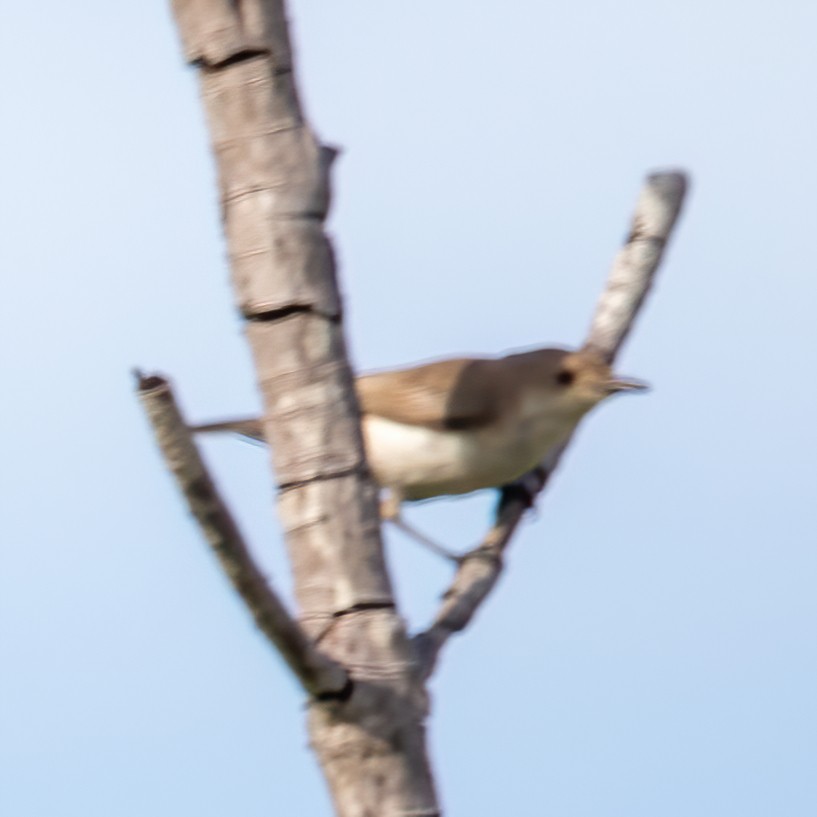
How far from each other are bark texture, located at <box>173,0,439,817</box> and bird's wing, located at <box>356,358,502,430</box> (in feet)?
9.43

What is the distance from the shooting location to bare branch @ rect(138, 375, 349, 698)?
264 cm

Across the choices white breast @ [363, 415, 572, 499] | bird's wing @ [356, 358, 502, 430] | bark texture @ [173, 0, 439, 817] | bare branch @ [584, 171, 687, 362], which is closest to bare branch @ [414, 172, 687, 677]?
bare branch @ [584, 171, 687, 362]

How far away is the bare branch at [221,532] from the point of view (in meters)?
2.64

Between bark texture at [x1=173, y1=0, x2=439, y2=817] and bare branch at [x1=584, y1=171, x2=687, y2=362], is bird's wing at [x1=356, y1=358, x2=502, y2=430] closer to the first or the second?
bare branch at [x1=584, y1=171, x2=687, y2=362]

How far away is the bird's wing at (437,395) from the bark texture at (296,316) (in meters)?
2.87

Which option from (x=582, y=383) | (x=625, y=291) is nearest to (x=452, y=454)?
(x=582, y=383)

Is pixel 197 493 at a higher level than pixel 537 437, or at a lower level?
higher

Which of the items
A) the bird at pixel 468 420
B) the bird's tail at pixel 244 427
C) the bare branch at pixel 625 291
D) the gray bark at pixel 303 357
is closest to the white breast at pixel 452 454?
the bird at pixel 468 420

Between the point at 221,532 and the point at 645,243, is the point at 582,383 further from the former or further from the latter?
the point at 221,532

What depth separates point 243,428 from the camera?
21.0ft

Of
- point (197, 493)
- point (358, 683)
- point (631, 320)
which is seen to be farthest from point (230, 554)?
point (631, 320)

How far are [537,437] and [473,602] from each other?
2187 millimetres

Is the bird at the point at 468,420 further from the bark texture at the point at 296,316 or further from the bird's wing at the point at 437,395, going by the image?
the bark texture at the point at 296,316

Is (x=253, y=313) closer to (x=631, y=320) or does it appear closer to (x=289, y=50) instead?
(x=289, y=50)
